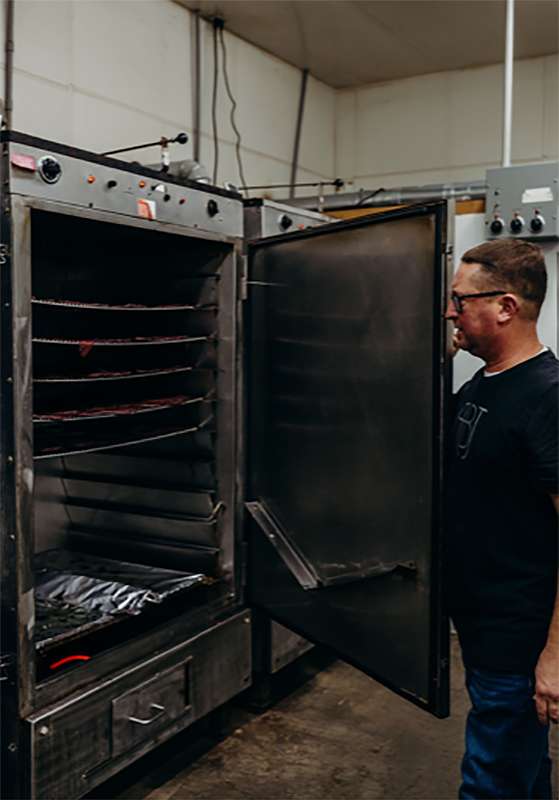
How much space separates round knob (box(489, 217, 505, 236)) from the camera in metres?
2.61

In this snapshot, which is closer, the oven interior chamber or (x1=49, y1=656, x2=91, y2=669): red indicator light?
(x1=49, y1=656, x2=91, y2=669): red indicator light

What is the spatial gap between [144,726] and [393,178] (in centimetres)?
299

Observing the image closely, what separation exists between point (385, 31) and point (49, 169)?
220cm

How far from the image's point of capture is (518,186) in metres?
2.57

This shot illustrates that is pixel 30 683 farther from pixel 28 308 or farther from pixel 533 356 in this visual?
pixel 533 356

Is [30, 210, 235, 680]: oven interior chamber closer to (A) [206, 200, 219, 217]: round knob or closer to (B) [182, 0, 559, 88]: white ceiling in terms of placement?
(A) [206, 200, 219, 217]: round knob

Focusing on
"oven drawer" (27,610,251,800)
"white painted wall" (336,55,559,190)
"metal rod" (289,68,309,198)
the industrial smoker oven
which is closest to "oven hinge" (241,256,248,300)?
the industrial smoker oven

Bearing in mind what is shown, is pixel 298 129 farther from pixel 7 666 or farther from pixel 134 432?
pixel 7 666

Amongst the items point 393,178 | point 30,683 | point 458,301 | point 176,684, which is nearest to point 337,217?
point 393,178

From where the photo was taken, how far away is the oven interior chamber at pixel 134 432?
2146 millimetres

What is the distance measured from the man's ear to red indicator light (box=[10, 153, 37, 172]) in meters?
0.99

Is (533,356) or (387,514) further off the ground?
(533,356)

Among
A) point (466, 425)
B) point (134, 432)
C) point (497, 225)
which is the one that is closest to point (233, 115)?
point (497, 225)

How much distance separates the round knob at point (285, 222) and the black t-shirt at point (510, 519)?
0.98 meters
